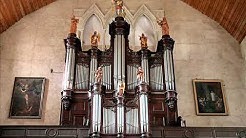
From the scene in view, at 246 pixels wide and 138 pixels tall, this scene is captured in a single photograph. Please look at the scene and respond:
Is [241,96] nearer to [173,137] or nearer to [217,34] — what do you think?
[217,34]

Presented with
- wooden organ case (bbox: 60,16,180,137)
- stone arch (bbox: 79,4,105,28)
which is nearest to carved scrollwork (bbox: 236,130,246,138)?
wooden organ case (bbox: 60,16,180,137)

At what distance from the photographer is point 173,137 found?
15180mm

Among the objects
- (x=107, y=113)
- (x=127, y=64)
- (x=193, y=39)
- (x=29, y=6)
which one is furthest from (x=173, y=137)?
(x=29, y=6)

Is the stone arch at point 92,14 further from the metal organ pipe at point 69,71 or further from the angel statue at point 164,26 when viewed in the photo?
the angel statue at point 164,26

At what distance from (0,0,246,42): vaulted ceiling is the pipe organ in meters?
3.08

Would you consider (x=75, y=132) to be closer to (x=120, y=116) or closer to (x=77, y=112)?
(x=77, y=112)

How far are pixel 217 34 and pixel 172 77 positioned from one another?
4277 mm

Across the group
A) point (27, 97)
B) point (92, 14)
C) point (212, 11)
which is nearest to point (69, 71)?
point (27, 97)

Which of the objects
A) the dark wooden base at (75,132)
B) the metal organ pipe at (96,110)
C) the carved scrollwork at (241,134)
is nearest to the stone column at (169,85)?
the dark wooden base at (75,132)

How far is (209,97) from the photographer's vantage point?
1817 centimetres

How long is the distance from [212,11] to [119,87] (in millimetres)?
7180

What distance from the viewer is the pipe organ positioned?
14.6 meters

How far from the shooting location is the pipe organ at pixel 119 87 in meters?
14.6

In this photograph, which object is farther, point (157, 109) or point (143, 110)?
point (157, 109)
